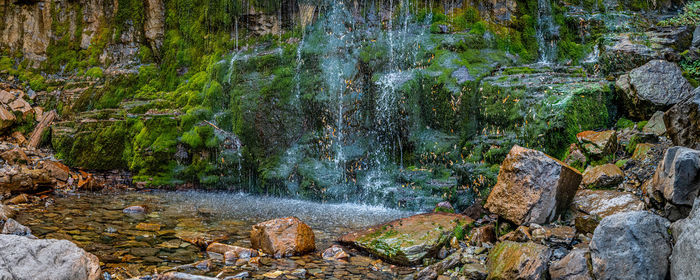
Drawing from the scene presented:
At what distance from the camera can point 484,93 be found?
9047 mm

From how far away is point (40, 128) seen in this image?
13.9m

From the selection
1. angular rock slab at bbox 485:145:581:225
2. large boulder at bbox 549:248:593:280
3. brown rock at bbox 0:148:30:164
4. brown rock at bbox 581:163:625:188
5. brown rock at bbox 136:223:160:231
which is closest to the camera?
large boulder at bbox 549:248:593:280

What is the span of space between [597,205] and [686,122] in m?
1.39

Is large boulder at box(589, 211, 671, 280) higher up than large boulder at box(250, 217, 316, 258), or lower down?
higher up

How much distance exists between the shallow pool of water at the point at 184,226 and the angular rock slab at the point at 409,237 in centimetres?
18

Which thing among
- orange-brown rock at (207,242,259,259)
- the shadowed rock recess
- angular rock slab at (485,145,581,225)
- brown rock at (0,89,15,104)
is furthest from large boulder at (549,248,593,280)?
brown rock at (0,89,15,104)

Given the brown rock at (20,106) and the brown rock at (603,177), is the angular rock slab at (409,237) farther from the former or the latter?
the brown rock at (20,106)

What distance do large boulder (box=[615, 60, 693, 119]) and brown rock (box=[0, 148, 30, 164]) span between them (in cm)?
1465

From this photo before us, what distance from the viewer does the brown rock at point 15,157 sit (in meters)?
10.9

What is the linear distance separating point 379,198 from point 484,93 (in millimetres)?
3452

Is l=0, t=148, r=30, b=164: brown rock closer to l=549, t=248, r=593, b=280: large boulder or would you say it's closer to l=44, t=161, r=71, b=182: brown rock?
l=44, t=161, r=71, b=182: brown rock

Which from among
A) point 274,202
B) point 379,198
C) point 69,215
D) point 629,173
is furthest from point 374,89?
point 69,215

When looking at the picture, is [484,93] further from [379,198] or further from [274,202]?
[274,202]

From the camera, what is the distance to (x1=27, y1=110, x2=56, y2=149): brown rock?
526 inches
